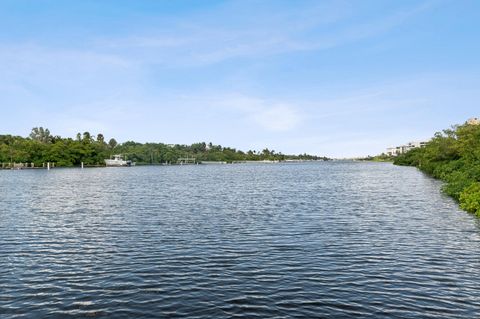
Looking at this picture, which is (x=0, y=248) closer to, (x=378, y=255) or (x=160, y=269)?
(x=160, y=269)

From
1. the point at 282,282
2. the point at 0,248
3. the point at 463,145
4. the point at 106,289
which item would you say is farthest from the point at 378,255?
the point at 463,145

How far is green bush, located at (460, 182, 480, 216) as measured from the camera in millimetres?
45269

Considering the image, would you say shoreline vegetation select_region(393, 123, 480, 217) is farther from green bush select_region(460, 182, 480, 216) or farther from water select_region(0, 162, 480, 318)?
water select_region(0, 162, 480, 318)

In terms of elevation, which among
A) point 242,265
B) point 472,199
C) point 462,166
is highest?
point 462,166

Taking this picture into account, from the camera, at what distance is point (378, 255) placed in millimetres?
27656

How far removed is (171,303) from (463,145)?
98.5m

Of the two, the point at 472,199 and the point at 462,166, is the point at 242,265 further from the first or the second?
the point at 462,166

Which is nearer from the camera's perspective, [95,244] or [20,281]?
[20,281]

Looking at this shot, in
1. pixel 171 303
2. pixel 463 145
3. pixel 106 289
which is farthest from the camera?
pixel 463 145

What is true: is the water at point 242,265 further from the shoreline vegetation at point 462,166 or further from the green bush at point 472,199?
the shoreline vegetation at point 462,166

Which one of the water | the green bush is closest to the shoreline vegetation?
the green bush

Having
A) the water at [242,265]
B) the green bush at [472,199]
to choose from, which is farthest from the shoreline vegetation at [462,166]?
the water at [242,265]

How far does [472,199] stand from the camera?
154 feet

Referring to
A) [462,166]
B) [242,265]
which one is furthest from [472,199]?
[462,166]
